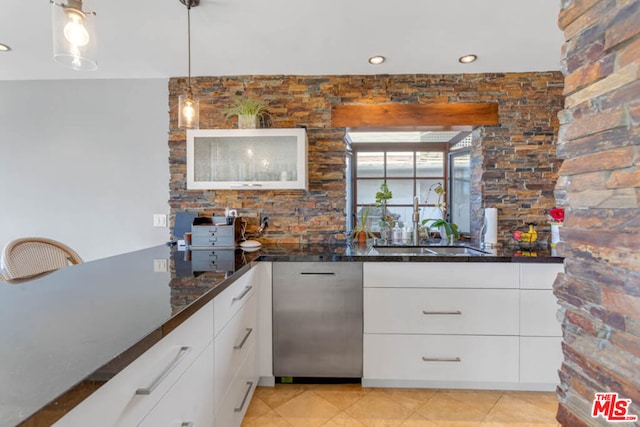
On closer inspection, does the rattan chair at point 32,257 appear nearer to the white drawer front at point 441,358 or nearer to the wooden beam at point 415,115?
the white drawer front at point 441,358

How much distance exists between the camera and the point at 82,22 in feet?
3.74

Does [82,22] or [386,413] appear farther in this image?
[386,413]

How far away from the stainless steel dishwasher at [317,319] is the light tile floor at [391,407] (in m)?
0.12

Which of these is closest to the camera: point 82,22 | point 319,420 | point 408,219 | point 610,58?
point 610,58

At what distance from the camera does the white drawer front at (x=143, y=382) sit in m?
0.58

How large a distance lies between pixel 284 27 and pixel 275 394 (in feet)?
7.64

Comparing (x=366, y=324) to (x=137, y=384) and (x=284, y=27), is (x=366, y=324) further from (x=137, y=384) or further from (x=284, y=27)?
(x=284, y=27)

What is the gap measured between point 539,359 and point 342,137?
6.79 ft

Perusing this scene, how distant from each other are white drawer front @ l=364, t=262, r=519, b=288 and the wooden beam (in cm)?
123

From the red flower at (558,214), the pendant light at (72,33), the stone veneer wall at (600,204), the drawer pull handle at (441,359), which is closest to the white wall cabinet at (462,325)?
the drawer pull handle at (441,359)

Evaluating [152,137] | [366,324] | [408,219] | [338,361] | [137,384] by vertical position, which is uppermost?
[152,137]

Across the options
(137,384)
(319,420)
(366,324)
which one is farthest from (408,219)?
(137,384)

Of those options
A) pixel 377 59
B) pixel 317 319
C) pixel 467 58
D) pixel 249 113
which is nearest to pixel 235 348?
pixel 317 319

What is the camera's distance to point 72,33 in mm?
1125
